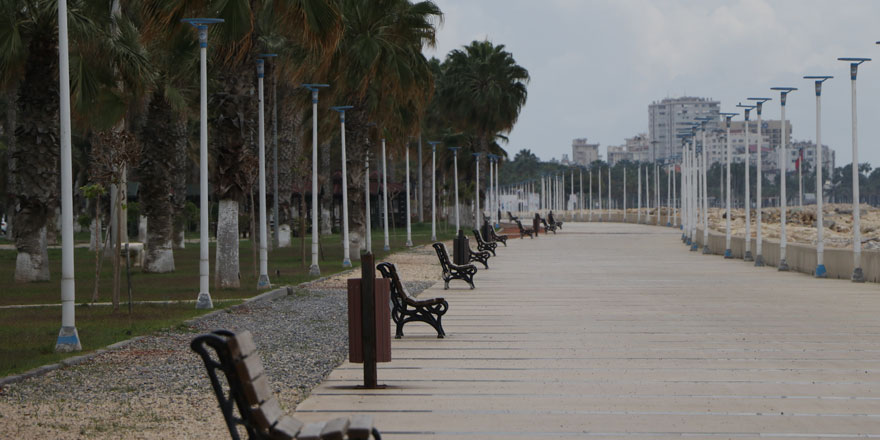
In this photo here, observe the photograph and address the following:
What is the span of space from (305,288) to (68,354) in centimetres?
1147

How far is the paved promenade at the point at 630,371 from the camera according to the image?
8211 mm

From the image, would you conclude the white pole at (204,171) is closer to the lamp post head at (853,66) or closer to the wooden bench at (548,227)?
the lamp post head at (853,66)

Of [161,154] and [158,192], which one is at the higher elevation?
Result: [161,154]

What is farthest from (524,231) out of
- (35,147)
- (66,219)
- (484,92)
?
(66,219)

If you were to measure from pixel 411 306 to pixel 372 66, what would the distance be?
69.4ft

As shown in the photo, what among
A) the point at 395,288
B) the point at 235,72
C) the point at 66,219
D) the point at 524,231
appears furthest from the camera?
the point at 524,231

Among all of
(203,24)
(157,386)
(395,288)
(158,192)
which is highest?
(203,24)

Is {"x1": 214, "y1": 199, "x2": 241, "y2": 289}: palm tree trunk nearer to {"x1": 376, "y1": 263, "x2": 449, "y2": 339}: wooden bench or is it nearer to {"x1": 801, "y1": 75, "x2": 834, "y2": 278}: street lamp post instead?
{"x1": 376, "y1": 263, "x2": 449, "y2": 339}: wooden bench

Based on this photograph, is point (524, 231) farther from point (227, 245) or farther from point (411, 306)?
point (411, 306)

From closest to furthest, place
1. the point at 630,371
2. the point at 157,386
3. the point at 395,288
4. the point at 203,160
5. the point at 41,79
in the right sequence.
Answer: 1. the point at 157,386
2. the point at 630,371
3. the point at 395,288
4. the point at 203,160
5. the point at 41,79

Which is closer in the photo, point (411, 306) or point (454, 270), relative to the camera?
point (411, 306)

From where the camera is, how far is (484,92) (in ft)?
221

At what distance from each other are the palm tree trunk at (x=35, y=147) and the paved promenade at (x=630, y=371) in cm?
963

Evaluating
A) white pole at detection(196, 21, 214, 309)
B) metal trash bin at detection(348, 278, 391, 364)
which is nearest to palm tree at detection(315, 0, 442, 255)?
white pole at detection(196, 21, 214, 309)
